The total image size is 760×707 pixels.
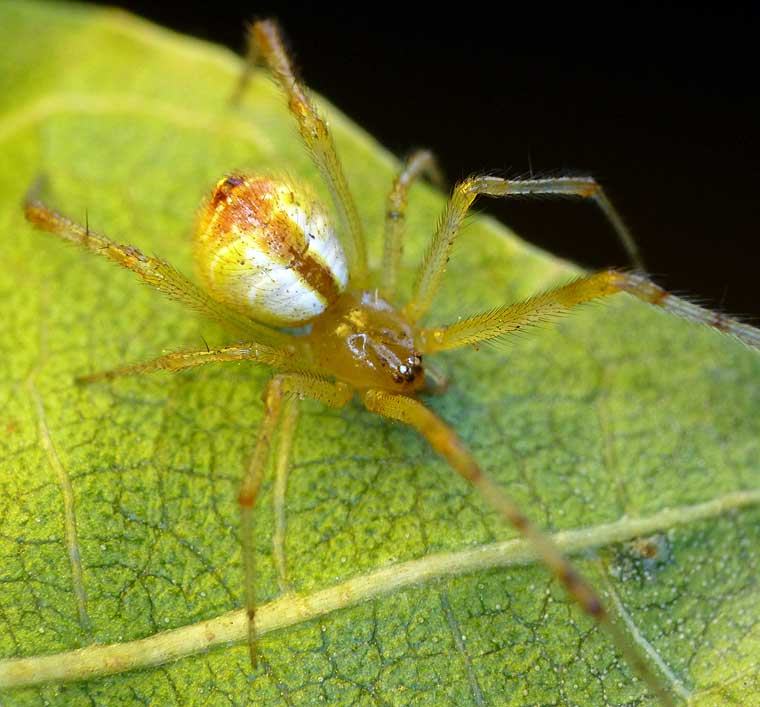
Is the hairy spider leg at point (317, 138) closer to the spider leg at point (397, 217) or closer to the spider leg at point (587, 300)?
the spider leg at point (397, 217)

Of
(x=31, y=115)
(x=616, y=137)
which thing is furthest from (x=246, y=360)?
(x=616, y=137)

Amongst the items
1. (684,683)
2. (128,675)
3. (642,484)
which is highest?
(642,484)

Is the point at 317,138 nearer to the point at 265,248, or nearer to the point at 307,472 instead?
the point at 265,248

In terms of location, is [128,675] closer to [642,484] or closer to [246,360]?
[246,360]

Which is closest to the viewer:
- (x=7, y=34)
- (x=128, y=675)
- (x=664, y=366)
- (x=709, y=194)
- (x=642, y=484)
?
(x=128, y=675)

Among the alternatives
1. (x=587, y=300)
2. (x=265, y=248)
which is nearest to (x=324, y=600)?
(x=265, y=248)

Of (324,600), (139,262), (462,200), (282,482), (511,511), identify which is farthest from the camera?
(462,200)

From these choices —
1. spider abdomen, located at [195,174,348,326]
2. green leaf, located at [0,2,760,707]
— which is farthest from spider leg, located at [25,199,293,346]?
green leaf, located at [0,2,760,707]
